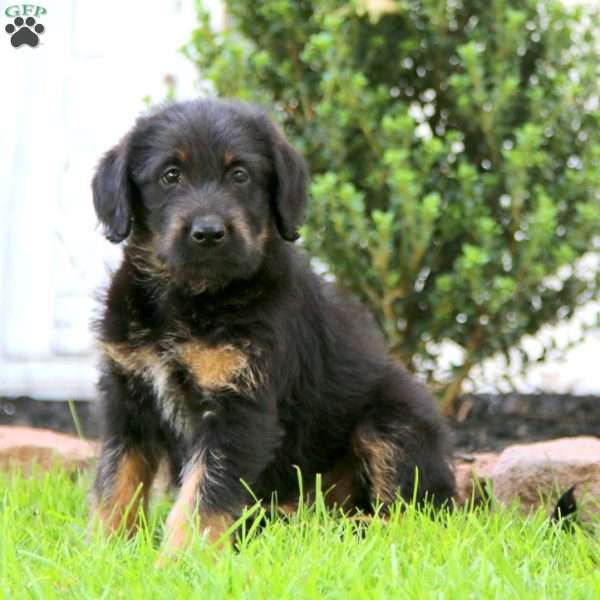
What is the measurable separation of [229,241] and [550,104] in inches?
111

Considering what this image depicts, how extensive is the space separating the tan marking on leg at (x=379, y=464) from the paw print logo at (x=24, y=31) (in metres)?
4.40

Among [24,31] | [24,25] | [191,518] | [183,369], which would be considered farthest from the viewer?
[24,31]

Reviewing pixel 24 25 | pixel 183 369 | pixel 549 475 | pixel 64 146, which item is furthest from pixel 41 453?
pixel 64 146

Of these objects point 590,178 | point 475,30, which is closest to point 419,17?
point 475,30

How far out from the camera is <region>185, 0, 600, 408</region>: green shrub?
5.68 meters

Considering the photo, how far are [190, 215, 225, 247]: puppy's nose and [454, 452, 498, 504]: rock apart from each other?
1.54 metres

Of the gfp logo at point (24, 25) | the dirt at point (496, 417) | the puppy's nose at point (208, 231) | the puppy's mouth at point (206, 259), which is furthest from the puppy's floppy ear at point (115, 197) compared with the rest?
the gfp logo at point (24, 25)

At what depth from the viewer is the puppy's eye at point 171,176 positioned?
3916 millimetres

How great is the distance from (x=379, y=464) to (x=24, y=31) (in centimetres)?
472

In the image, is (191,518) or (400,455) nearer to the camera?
(191,518)

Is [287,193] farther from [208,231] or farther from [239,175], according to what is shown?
[208,231]

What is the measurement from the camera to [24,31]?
25.1 feet

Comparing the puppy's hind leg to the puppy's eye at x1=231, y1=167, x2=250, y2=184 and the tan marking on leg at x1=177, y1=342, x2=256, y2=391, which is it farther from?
the puppy's eye at x1=231, y1=167, x2=250, y2=184

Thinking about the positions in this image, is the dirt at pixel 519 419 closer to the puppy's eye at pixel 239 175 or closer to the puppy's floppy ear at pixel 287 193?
the puppy's floppy ear at pixel 287 193
